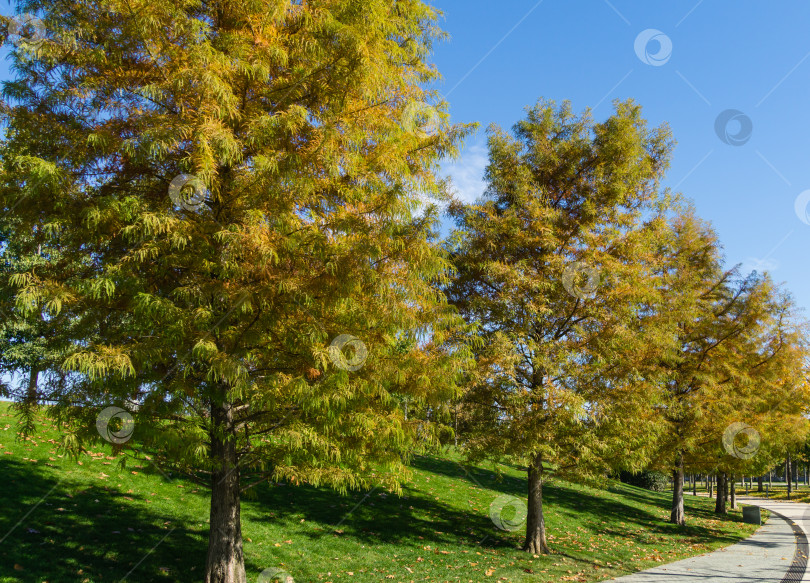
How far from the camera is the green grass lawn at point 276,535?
7934mm

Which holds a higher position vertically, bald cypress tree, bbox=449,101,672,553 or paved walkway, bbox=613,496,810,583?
bald cypress tree, bbox=449,101,672,553

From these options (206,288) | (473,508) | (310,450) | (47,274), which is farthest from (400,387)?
(473,508)

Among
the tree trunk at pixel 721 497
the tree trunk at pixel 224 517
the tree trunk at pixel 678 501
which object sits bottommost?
the tree trunk at pixel 721 497

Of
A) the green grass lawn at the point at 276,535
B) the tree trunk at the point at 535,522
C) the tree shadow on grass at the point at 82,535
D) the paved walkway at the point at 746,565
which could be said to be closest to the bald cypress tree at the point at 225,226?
the tree shadow on grass at the point at 82,535

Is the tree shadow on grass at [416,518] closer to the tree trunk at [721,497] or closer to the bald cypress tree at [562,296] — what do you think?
the bald cypress tree at [562,296]

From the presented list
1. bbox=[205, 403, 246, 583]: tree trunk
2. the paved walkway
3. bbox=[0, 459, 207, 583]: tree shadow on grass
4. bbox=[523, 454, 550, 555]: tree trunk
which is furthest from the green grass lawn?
bbox=[205, 403, 246, 583]: tree trunk

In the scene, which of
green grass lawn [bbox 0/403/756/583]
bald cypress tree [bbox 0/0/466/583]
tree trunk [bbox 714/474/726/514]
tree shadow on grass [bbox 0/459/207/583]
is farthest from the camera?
tree trunk [bbox 714/474/726/514]

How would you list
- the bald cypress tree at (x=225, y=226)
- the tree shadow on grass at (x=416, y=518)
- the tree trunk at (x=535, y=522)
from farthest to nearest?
the tree trunk at (x=535, y=522) < the tree shadow on grass at (x=416, y=518) < the bald cypress tree at (x=225, y=226)

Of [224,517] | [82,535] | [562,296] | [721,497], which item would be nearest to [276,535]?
[82,535]

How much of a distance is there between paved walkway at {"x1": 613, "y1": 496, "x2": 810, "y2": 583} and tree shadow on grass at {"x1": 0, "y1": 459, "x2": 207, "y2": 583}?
8573mm

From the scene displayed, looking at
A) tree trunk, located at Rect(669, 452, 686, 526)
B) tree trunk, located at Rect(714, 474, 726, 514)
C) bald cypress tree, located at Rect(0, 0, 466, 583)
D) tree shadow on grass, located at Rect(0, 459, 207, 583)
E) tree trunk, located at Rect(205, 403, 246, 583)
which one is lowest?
tree trunk, located at Rect(714, 474, 726, 514)

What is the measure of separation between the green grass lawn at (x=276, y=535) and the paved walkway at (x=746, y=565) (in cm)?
61

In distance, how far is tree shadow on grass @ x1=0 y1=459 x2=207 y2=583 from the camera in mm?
7271

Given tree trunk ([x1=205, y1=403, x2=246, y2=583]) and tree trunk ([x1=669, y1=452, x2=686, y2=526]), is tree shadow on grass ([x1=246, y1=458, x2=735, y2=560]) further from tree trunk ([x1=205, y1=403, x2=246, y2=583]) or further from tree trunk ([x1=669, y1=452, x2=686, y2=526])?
tree trunk ([x1=205, y1=403, x2=246, y2=583])
